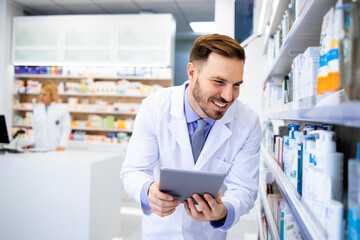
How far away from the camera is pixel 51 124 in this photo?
435cm

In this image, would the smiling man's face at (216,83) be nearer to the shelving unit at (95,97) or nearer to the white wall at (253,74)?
the white wall at (253,74)

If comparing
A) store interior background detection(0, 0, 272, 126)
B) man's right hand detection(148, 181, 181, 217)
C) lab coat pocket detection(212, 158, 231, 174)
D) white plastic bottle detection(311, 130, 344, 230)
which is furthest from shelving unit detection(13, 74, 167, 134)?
white plastic bottle detection(311, 130, 344, 230)

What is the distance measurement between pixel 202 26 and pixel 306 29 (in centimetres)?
559

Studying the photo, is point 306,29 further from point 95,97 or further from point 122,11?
point 95,97

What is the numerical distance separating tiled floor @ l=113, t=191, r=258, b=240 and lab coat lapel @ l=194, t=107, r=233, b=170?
2.37m

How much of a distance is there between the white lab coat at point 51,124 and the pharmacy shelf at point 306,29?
3.27 m

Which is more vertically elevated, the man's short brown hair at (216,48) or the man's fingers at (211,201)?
the man's short brown hair at (216,48)

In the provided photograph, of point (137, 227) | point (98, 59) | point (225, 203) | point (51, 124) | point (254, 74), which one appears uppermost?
point (98, 59)

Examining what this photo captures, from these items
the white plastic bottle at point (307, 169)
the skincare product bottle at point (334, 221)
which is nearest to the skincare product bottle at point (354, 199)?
the skincare product bottle at point (334, 221)

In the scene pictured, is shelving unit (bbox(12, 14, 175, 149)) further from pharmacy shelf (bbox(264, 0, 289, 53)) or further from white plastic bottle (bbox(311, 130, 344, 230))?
white plastic bottle (bbox(311, 130, 344, 230))

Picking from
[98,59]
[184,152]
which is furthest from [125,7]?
[184,152]

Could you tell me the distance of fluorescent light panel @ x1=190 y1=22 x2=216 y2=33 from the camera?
661 cm

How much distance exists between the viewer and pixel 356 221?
691 mm

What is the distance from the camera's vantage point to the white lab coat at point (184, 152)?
1.60 meters
